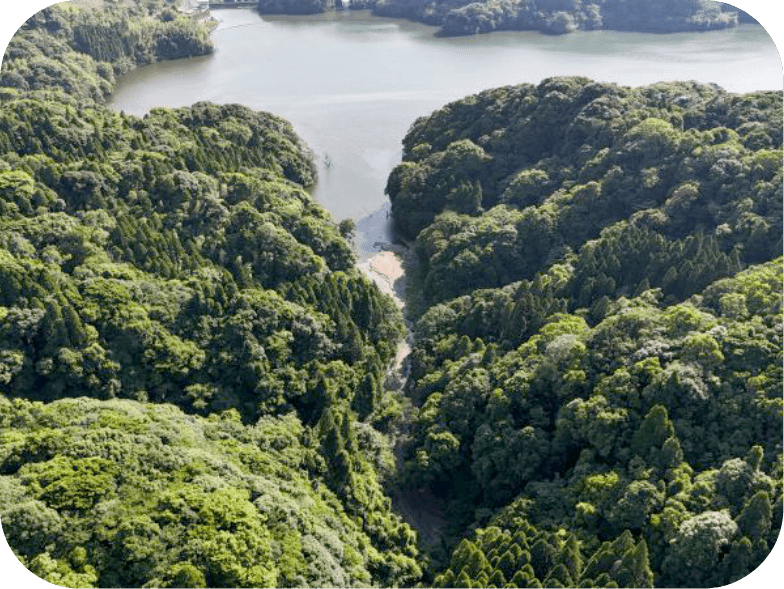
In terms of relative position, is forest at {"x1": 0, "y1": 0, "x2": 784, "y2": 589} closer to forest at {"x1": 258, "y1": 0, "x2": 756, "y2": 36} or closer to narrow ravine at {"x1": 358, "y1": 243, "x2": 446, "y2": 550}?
narrow ravine at {"x1": 358, "y1": 243, "x2": 446, "y2": 550}

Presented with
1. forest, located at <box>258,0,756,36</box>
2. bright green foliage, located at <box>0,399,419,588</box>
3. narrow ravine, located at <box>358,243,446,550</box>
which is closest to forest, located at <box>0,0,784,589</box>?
bright green foliage, located at <box>0,399,419,588</box>

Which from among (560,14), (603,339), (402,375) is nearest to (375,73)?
(560,14)

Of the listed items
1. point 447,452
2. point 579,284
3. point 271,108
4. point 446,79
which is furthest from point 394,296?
point 446,79

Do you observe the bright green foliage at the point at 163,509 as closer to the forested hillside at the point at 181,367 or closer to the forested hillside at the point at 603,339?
the forested hillside at the point at 181,367

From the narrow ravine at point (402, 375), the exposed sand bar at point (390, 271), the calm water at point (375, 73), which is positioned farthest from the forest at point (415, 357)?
the calm water at point (375, 73)

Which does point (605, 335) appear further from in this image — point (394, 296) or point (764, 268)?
point (394, 296)

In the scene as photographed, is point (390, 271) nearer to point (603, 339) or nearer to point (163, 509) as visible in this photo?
point (603, 339)
